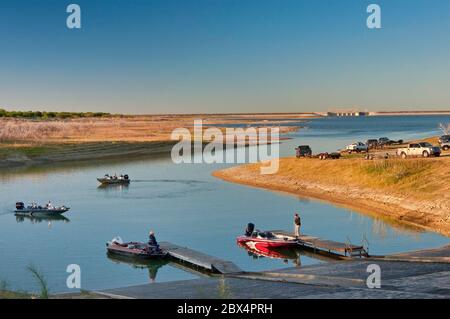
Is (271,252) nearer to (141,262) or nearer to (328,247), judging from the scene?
(328,247)

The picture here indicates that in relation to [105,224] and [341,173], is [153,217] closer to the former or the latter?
[105,224]

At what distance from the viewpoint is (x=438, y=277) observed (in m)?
25.9

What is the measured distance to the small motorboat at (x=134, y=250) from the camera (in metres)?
38.7

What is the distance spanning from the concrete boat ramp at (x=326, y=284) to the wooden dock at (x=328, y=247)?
17.4 ft

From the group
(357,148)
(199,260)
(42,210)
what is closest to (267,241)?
(199,260)

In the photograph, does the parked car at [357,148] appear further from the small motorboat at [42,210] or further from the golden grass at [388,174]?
the small motorboat at [42,210]

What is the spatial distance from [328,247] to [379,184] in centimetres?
2290

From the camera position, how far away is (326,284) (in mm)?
24938

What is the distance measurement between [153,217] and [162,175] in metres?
32.8

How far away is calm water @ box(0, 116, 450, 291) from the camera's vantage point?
3722 centimetres

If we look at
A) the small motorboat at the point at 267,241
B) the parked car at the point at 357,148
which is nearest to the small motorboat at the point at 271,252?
the small motorboat at the point at 267,241

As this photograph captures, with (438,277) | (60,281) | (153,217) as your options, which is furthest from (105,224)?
(438,277)

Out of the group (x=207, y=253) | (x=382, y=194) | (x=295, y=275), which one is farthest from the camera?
(x=382, y=194)

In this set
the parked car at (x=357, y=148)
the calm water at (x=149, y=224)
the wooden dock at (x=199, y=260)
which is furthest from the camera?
the parked car at (x=357, y=148)
